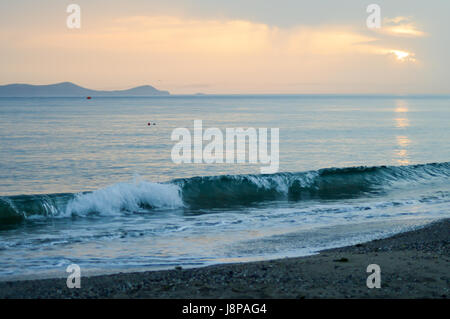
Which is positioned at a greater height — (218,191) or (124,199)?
(124,199)

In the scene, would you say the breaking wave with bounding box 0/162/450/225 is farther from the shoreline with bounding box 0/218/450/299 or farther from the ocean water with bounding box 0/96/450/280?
the shoreline with bounding box 0/218/450/299

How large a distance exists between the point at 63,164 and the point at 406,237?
68.8 ft

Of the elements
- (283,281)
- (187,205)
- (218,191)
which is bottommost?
(187,205)

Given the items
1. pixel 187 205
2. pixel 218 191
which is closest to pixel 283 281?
pixel 187 205

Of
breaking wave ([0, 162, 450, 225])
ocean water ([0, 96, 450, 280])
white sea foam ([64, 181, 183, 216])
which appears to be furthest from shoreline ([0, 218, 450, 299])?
breaking wave ([0, 162, 450, 225])

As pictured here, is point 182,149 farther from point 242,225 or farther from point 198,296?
point 198,296

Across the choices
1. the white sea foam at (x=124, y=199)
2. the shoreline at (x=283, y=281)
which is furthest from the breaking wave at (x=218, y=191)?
the shoreline at (x=283, y=281)

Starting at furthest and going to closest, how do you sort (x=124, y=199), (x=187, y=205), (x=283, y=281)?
(x=187, y=205), (x=124, y=199), (x=283, y=281)

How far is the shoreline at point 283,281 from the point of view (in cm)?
775

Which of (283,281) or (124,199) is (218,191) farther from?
(283,281)

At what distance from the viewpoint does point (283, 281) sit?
8.34 m
